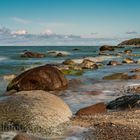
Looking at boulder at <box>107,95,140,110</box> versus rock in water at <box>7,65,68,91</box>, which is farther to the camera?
rock in water at <box>7,65,68,91</box>

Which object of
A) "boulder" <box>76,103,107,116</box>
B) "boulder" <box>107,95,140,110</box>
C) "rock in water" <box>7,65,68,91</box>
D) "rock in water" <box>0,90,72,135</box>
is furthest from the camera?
"rock in water" <box>7,65,68,91</box>

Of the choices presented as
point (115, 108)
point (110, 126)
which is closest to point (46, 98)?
point (110, 126)

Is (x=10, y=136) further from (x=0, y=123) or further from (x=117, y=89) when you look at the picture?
(x=117, y=89)

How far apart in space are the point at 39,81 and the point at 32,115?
36.9ft

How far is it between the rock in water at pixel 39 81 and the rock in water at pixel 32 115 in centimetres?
1005

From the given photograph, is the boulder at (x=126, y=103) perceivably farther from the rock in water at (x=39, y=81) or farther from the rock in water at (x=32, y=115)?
the rock in water at (x=39, y=81)

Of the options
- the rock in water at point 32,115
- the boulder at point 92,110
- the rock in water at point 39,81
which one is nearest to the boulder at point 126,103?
the boulder at point 92,110

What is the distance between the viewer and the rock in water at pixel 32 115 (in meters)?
10.8

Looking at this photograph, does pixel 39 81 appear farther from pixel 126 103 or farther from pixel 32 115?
pixel 32 115

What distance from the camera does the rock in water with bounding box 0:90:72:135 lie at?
10812mm

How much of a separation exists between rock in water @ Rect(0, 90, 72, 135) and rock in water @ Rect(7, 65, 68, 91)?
10053 millimetres

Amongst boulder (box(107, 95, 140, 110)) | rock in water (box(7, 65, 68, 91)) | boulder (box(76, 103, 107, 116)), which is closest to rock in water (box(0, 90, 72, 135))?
boulder (box(76, 103, 107, 116))

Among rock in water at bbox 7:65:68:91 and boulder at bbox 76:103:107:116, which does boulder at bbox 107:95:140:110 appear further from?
rock in water at bbox 7:65:68:91

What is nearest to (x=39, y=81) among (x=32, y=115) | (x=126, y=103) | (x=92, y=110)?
(x=126, y=103)
